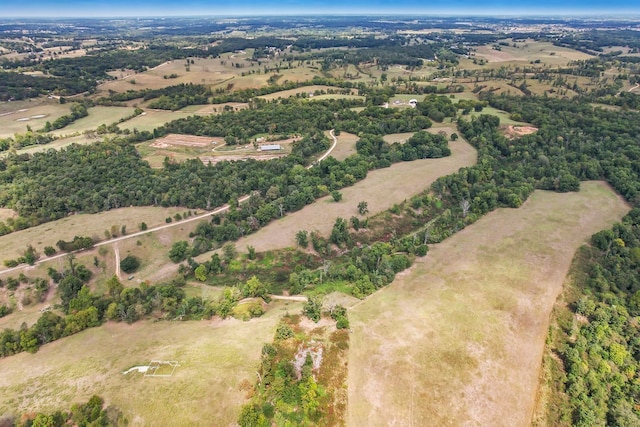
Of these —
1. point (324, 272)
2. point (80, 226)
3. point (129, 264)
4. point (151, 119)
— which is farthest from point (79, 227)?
point (151, 119)

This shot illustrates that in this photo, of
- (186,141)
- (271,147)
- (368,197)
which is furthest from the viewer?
(186,141)

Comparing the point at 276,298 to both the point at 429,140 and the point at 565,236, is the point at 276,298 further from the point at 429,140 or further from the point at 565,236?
the point at 429,140

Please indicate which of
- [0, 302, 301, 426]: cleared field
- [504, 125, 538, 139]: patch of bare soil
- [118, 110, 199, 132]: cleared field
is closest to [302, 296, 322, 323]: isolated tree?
[0, 302, 301, 426]: cleared field

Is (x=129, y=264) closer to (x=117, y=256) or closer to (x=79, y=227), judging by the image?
(x=117, y=256)

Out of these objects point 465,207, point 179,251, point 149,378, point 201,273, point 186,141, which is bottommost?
point 201,273

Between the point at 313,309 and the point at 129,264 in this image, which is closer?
the point at 313,309

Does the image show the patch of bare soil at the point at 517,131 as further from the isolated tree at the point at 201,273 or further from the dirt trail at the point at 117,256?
the dirt trail at the point at 117,256

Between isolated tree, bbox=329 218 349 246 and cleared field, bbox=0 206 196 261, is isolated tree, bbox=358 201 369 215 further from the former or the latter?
cleared field, bbox=0 206 196 261
